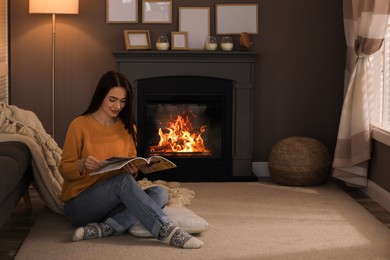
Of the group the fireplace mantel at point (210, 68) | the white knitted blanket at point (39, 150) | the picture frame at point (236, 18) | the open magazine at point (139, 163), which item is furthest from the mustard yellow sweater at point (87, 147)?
the picture frame at point (236, 18)

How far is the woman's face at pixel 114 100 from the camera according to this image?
435 centimetres

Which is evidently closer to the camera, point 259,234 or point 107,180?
point 107,180

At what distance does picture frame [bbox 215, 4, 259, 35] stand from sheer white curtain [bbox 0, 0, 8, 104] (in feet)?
5.75

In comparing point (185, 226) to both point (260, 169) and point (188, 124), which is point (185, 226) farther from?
point (260, 169)

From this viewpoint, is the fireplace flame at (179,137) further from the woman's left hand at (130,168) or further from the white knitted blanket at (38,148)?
the woman's left hand at (130,168)

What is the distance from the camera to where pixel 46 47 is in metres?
6.55

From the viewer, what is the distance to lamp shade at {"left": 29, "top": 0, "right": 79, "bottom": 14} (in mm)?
6160

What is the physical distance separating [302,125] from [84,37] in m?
2.02

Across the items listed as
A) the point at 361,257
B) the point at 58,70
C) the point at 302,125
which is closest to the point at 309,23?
the point at 302,125

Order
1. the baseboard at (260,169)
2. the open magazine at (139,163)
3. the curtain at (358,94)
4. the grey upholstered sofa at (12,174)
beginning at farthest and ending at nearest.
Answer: the baseboard at (260,169) → the curtain at (358,94) → the open magazine at (139,163) → the grey upholstered sofa at (12,174)

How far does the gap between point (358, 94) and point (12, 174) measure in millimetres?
3003

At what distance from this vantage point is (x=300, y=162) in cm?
618

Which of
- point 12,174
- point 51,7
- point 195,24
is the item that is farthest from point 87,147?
point 195,24

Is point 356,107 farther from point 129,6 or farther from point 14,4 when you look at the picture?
point 14,4
